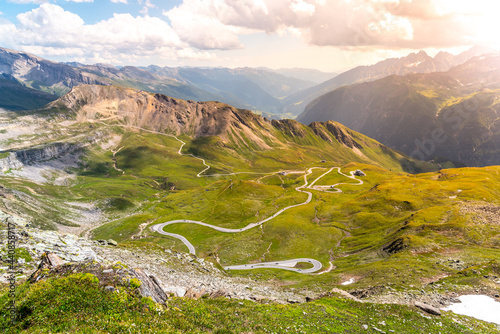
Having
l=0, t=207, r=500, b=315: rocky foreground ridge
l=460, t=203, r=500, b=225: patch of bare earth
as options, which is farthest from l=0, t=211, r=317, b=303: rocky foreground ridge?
l=460, t=203, r=500, b=225: patch of bare earth

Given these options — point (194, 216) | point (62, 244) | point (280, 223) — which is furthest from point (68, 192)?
point (62, 244)

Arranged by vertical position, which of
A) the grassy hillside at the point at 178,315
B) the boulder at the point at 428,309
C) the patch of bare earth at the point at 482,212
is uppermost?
the grassy hillside at the point at 178,315

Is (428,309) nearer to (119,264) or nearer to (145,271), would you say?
(119,264)

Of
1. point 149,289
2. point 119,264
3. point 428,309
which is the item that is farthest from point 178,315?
point 428,309

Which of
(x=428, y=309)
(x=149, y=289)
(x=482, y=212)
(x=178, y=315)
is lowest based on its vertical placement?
(x=482, y=212)

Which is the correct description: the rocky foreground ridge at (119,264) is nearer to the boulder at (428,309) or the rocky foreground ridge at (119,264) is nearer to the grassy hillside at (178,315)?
the grassy hillside at (178,315)

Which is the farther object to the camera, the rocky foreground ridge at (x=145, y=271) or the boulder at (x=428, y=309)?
the boulder at (x=428, y=309)

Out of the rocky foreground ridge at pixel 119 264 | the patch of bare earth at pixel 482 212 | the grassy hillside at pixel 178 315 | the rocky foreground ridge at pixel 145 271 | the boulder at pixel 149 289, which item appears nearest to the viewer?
the grassy hillside at pixel 178 315

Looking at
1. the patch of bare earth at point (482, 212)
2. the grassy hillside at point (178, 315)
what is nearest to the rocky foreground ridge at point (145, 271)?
the grassy hillside at point (178, 315)

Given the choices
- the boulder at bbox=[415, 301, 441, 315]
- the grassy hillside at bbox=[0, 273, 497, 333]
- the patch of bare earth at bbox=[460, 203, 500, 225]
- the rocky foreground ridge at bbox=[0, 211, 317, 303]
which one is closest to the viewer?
the grassy hillside at bbox=[0, 273, 497, 333]

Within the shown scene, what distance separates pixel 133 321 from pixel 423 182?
16794 centimetres

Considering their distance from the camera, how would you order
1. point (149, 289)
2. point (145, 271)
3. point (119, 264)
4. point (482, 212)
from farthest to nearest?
point (482, 212)
point (145, 271)
point (119, 264)
point (149, 289)

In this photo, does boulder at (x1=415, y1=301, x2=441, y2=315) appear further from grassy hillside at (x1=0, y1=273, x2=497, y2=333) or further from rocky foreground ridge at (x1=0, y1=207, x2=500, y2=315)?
grassy hillside at (x1=0, y1=273, x2=497, y2=333)

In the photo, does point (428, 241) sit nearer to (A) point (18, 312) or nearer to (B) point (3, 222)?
(A) point (18, 312)
